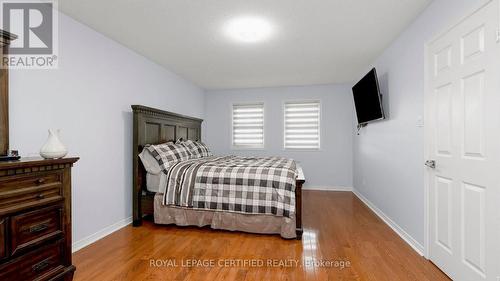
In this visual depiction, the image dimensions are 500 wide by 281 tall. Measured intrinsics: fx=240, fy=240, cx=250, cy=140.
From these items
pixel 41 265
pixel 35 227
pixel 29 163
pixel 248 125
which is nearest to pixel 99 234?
pixel 41 265

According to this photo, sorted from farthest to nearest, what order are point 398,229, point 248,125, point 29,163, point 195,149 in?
point 248,125, point 195,149, point 398,229, point 29,163

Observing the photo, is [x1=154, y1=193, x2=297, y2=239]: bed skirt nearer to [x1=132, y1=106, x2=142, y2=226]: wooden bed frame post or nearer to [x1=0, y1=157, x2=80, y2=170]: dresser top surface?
[x1=132, y1=106, x2=142, y2=226]: wooden bed frame post

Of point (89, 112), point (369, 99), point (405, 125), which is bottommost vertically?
point (405, 125)

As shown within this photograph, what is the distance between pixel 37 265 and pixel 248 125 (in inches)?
183

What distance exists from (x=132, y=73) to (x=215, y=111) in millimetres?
2783

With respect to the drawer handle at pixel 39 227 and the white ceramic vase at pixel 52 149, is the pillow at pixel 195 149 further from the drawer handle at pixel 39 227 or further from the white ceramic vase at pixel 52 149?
the drawer handle at pixel 39 227

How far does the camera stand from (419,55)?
244cm

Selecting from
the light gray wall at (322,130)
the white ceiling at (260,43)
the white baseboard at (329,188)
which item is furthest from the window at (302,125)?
the white ceiling at (260,43)

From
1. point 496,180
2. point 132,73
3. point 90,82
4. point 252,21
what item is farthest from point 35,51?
point 496,180

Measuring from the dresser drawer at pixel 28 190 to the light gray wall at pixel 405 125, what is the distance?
10.3 ft

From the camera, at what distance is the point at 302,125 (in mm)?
5566

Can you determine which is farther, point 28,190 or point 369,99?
Answer: point 369,99

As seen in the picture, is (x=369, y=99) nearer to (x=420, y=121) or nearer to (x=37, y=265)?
(x=420, y=121)

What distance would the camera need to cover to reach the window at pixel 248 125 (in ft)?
19.0
